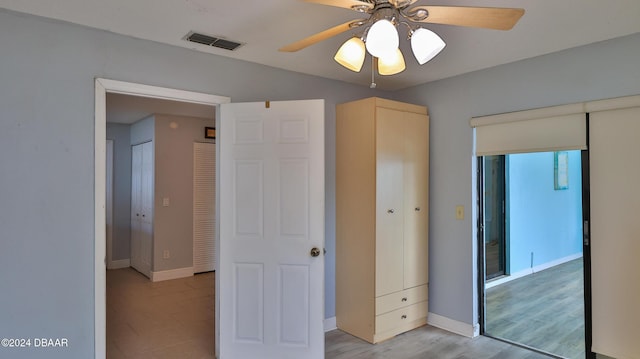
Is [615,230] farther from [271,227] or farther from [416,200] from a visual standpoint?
[271,227]

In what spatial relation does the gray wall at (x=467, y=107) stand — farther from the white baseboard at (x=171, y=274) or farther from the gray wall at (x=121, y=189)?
the gray wall at (x=121, y=189)

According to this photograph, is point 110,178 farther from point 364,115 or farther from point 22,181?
point 364,115

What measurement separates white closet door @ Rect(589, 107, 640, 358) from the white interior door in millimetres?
2023

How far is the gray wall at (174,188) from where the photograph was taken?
17.1 ft

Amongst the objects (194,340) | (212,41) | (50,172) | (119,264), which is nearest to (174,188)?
(119,264)

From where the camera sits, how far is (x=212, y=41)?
2.56 meters

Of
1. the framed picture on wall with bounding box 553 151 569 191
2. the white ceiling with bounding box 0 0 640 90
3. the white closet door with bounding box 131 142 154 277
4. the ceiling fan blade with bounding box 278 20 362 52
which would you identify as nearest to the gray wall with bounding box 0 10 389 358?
the white ceiling with bounding box 0 0 640 90

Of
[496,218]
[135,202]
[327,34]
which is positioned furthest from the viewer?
[135,202]

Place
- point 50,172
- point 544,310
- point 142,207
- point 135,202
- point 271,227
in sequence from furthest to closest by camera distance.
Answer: point 135,202 → point 142,207 → point 544,310 → point 271,227 → point 50,172

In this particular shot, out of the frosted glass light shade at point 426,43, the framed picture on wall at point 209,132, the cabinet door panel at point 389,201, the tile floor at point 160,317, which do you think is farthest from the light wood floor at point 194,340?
the framed picture on wall at point 209,132

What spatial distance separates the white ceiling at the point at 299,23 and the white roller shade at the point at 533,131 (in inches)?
19.1

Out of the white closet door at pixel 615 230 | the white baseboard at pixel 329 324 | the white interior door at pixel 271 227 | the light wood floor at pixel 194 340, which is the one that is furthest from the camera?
the white baseboard at pixel 329 324

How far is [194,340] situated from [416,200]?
8.04 ft

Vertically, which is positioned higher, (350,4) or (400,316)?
(350,4)
